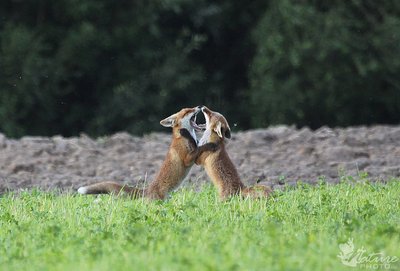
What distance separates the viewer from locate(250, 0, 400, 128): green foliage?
75.0 feet

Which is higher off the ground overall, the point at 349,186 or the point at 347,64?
the point at 347,64

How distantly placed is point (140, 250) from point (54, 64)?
1499 centimetres

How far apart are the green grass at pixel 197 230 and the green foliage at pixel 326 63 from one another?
11174 mm

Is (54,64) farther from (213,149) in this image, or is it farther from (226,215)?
(226,215)

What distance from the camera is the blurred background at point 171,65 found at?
2269 cm

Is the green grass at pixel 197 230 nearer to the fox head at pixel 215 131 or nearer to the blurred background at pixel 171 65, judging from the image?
the fox head at pixel 215 131

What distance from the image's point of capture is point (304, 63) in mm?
23297

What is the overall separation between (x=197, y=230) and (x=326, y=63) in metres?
14.4

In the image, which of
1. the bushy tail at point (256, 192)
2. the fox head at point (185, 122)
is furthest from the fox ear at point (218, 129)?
the bushy tail at point (256, 192)

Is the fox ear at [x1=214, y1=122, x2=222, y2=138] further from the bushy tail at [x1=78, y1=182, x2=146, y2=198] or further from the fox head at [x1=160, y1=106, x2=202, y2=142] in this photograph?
the bushy tail at [x1=78, y1=182, x2=146, y2=198]

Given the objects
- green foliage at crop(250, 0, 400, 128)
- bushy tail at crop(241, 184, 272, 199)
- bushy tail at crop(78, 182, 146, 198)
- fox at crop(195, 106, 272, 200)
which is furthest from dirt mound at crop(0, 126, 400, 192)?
green foliage at crop(250, 0, 400, 128)

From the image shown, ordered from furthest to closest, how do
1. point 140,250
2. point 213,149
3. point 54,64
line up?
point 54,64
point 213,149
point 140,250

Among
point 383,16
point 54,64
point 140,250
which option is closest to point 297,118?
point 383,16

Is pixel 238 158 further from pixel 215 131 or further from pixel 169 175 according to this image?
pixel 169 175
